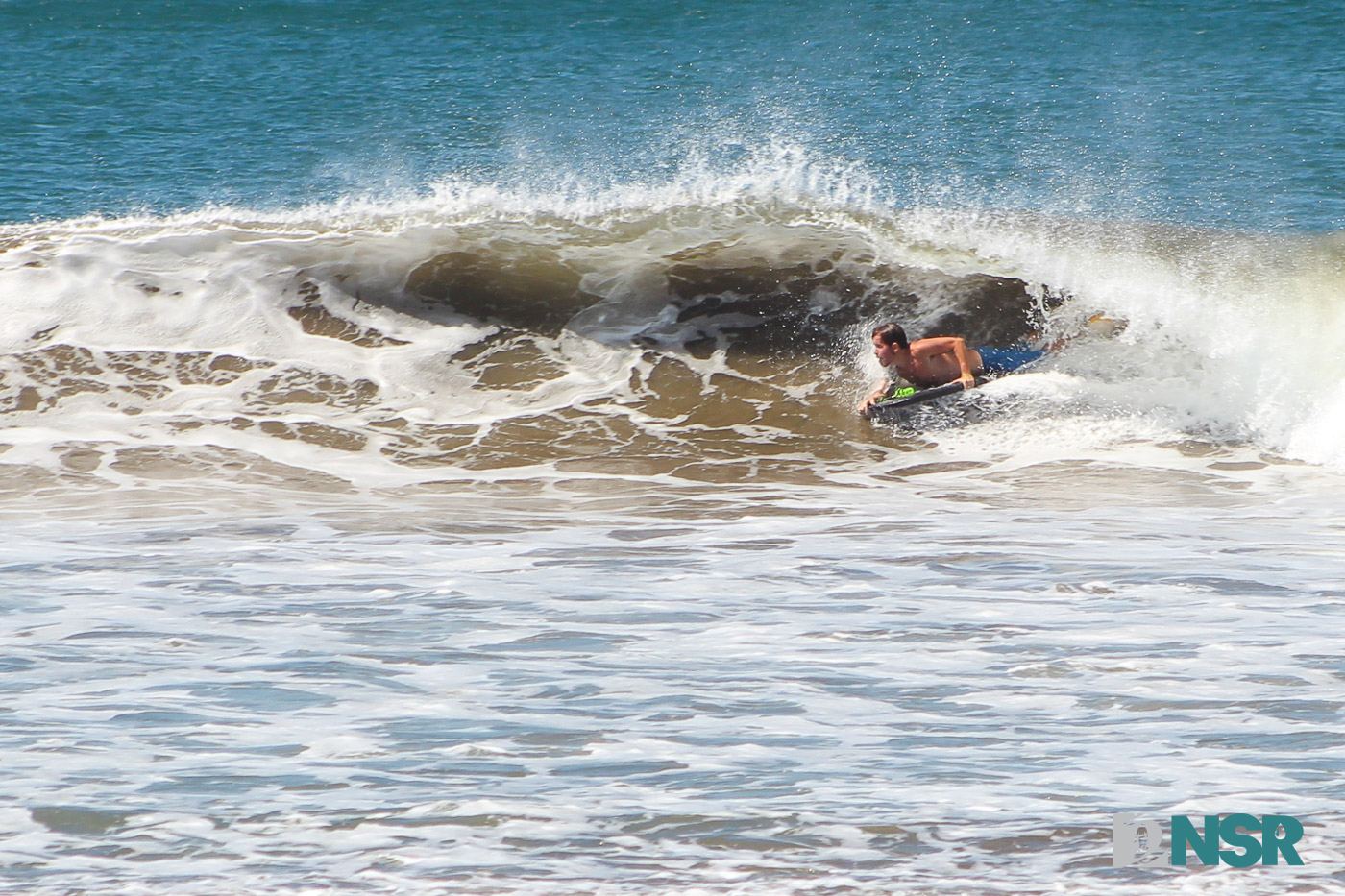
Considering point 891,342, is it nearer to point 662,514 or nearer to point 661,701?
point 662,514

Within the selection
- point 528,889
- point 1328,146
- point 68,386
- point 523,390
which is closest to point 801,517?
point 523,390

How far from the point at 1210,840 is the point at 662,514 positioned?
4739 mm

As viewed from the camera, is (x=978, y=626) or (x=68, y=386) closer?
(x=978, y=626)

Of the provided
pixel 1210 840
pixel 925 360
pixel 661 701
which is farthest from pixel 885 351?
pixel 1210 840

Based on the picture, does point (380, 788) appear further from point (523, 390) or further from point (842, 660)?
point (523, 390)

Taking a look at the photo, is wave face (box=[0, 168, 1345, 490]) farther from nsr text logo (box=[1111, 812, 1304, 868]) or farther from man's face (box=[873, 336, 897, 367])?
nsr text logo (box=[1111, 812, 1304, 868])

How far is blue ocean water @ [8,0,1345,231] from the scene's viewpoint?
18781mm

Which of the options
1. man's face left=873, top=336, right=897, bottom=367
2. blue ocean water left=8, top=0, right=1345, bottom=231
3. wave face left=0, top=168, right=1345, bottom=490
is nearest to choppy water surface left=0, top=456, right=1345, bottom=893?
wave face left=0, top=168, right=1345, bottom=490

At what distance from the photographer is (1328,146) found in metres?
19.8

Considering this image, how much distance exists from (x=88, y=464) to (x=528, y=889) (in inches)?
277

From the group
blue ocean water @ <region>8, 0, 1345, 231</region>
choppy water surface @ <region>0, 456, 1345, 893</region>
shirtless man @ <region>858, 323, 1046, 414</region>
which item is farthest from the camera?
blue ocean water @ <region>8, 0, 1345, 231</region>

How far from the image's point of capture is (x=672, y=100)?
86.3 ft

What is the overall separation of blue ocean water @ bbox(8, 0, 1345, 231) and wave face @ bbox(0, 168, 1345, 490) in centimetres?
263

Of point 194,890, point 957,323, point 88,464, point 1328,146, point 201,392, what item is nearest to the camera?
point 194,890
